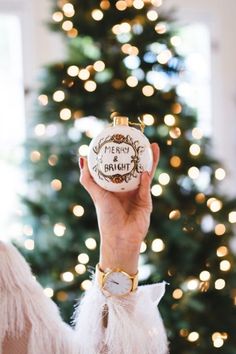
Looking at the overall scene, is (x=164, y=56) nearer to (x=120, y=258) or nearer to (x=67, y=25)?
(x=67, y=25)

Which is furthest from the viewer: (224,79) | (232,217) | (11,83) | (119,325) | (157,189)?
(224,79)

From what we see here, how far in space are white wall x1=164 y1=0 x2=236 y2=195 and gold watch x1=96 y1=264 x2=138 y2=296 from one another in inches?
85.9

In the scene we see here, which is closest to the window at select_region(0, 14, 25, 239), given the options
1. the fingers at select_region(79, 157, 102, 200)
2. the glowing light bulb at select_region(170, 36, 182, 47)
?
the glowing light bulb at select_region(170, 36, 182, 47)

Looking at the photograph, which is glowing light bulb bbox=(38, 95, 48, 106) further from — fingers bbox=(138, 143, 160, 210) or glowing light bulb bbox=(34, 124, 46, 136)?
fingers bbox=(138, 143, 160, 210)

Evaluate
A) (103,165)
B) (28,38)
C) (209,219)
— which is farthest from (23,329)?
(28,38)

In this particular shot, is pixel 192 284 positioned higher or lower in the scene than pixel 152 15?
lower

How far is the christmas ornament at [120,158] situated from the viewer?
0.78 meters

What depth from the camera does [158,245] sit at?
5.34 feet

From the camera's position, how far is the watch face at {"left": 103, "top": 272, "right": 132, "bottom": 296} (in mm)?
788

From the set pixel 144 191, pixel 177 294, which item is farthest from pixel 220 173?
pixel 144 191

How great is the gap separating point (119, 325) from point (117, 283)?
0.22 feet

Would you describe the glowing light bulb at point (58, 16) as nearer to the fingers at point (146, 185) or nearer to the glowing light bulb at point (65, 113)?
the glowing light bulb at point (65, 113)

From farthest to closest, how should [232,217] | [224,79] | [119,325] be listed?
[224,79] → [232,217] → [119,325]

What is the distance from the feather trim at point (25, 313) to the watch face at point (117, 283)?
0.37 ft
